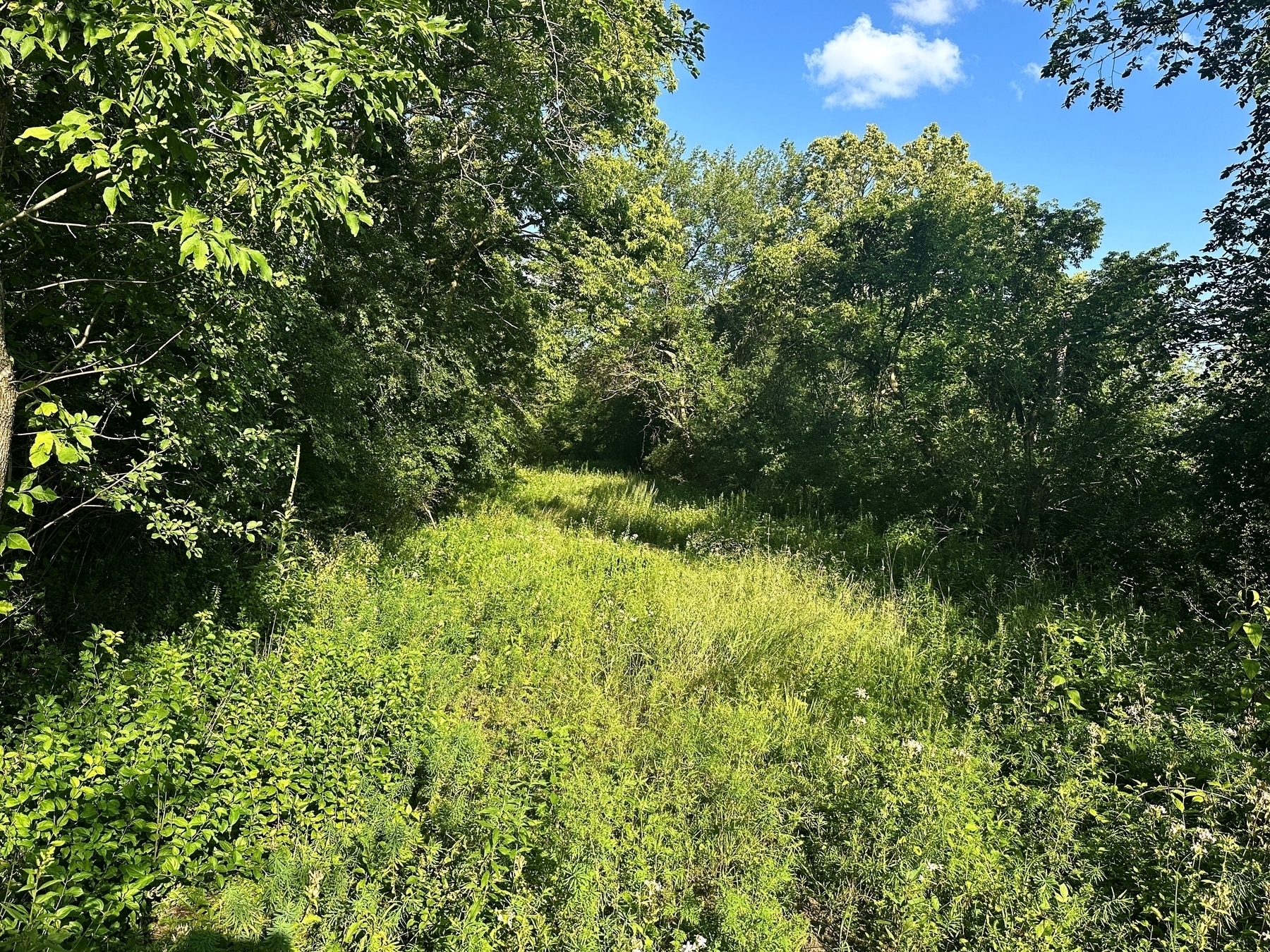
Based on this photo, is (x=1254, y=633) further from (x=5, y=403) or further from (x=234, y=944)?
(x=5, y=403)

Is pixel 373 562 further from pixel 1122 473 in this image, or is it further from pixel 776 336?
pixel 776 336

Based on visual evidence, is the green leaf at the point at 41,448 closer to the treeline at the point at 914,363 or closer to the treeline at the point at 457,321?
the treeline at the point at 457,321

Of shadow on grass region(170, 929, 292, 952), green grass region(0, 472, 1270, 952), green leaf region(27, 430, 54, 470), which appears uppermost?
green leaf region(27, 430, 54, 470)

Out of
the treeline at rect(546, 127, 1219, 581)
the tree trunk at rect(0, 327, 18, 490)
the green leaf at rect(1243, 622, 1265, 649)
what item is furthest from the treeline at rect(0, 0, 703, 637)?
the green leaf at rect(1243, 622, 1265, 649)

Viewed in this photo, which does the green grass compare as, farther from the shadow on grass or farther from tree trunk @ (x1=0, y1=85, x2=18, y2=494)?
tree trunk @ (x1=0, y1=85, x2=18, y2=494)

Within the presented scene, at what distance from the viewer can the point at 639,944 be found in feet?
7.55

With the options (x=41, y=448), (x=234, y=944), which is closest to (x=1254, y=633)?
(x=234, y=944)

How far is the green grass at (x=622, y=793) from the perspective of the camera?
229cm

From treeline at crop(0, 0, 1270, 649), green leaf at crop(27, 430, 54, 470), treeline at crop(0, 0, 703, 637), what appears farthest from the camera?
treeline at crop(0, 0, 1270, 649)

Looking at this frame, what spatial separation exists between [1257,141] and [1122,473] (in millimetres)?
3776

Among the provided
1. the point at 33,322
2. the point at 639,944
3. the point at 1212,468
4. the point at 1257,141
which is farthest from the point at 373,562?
the point at 1257,141

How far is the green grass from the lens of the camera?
2.29 m

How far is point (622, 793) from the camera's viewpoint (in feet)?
9.88

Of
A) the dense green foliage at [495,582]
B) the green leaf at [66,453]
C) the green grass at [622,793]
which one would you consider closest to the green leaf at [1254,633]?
the dense green foliage at [495,582]
